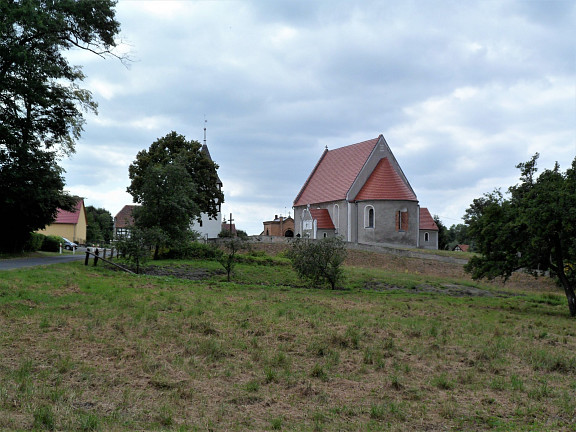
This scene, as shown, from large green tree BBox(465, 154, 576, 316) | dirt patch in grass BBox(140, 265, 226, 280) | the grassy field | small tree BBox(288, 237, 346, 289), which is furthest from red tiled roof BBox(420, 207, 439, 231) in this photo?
the grassy field

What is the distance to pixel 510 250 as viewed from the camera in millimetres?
17672

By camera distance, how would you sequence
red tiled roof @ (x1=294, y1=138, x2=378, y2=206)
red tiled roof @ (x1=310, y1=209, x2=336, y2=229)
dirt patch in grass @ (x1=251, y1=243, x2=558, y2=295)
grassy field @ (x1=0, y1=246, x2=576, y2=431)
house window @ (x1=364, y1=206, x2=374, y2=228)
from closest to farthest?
grassy field @ (x1=0, y1=246, x2=576, y2=431)
dirt patch in grass @ (x1=251, y1=243, x2=558, y2=295)
house window @ (x1=364, y1=206, x2=374, y2=228)
red tiled roof @ (x1=294, y1=138, x2=378, y2=206)
red tiled roof @ (x1=310, y1=209, x2=336, y2=229)

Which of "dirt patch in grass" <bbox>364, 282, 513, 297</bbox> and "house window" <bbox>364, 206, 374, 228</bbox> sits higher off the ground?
"house window" <bbox>364, 206, 374, 228</bbox>

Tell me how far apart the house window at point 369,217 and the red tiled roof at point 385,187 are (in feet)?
3.42

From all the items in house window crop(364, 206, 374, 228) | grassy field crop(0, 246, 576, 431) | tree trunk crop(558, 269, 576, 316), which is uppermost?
house window crop(364, 206, 374, 228)

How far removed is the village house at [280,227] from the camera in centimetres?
6538

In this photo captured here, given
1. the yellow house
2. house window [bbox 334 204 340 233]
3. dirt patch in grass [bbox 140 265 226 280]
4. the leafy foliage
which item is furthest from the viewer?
the leafy foliage

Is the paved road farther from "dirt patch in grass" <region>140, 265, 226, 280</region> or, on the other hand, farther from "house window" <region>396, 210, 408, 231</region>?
"house window" <region>396, 210, 408, 231</region>

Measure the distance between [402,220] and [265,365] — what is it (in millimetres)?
40341

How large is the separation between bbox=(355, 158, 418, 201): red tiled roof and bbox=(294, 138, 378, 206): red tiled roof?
4.98ft

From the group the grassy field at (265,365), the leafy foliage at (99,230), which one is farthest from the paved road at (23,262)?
the leafy foliage at (99,230)

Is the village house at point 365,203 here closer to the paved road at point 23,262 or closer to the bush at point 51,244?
the bush at point 51,244

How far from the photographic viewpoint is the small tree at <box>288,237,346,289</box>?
2212cm

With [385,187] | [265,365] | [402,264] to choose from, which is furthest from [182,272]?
[385,187]
